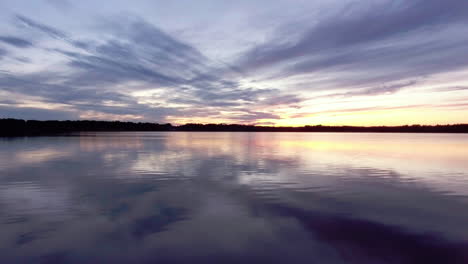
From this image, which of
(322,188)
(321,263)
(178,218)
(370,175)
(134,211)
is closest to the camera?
(321,263)

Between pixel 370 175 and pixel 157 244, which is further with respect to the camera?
pixel 370 175

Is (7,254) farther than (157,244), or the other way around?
(157,244)

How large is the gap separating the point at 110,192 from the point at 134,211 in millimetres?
4707

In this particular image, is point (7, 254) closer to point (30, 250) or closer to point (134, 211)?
point (30, 250)

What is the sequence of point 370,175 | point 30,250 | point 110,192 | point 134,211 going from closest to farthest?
point 30,250 → point 134,211 → point 110,192 → point 370,175

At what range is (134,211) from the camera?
41.1ft

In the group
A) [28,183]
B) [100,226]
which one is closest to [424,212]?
[100,226]

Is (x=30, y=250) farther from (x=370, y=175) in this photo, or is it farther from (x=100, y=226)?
(x=370, y=175)

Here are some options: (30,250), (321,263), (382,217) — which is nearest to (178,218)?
(30,250)

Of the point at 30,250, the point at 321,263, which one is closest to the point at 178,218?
the point at 30,250

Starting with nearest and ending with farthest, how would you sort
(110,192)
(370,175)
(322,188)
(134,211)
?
(134,211)
(110,192)
(322,188)
(370,175)

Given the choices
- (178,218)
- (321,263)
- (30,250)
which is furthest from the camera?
(178,218)

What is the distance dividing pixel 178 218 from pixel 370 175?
18.4 m

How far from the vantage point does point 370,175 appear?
22656 millimetres
